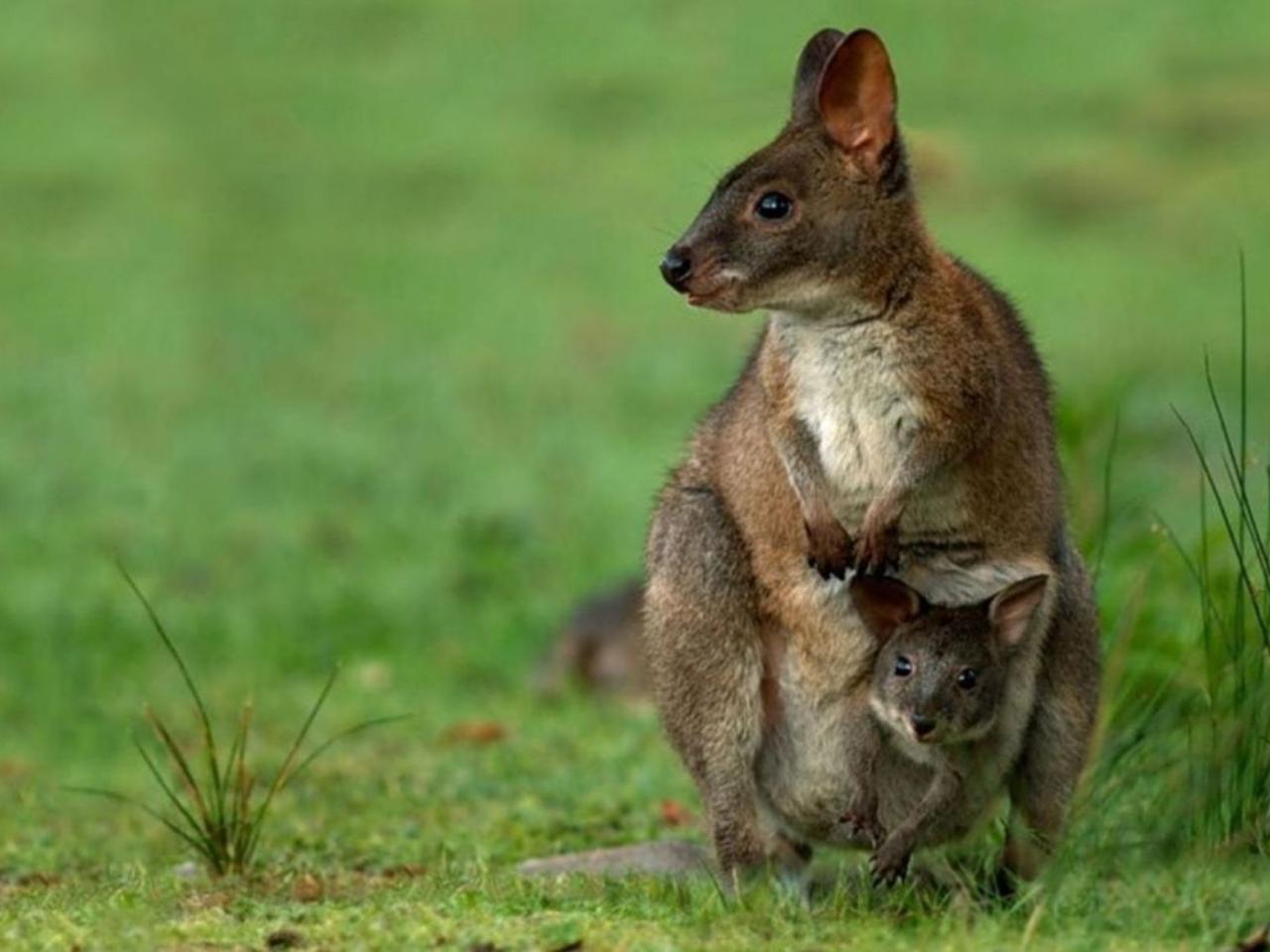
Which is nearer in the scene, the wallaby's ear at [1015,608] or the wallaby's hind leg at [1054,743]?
the wallaby's ear at [1015,608]

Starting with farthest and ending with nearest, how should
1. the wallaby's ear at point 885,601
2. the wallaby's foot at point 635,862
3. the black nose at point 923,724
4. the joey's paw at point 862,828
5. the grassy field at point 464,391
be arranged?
the wallaby's foot at point 635,862 → the grassy field at point 464,391 → the joey's paw at point 862,828 → the wallaby's ear at point 885,601 → the black nose at point 923,724

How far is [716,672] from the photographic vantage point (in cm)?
615

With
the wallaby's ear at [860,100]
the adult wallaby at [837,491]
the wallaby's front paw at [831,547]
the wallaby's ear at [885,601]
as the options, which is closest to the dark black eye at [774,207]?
the adult wallaby at [837,491]

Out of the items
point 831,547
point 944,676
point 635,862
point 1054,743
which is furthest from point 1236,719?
point 635,862

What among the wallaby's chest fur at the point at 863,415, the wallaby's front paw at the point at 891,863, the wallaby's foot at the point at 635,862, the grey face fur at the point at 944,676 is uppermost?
the wallaby's chest fur at the point at 863,415

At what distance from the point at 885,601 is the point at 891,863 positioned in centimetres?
54

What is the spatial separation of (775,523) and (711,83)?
47.4ft

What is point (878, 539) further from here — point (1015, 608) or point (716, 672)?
point (716, 672)

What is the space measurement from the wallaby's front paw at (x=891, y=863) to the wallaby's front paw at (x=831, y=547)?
57 centimetres

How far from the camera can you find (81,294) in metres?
17.3

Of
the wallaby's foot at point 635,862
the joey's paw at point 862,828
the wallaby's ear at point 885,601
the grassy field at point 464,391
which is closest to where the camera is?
the wallaby's ear at point 885,601

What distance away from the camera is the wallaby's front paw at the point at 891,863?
5.89 metres

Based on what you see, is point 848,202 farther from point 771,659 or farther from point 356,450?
point 356,450

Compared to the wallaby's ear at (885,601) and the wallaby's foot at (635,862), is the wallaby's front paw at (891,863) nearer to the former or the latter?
the wallaby's ear at (885,601)
